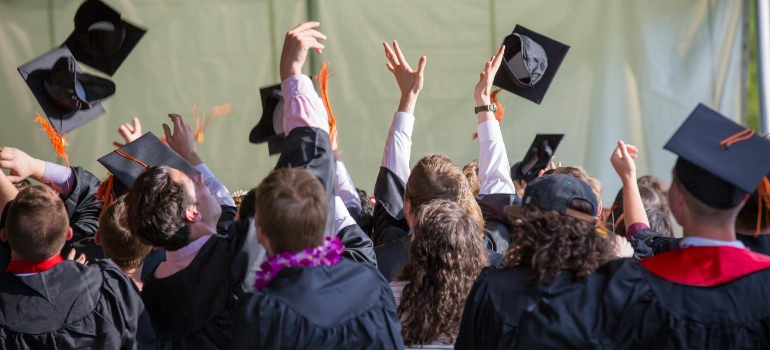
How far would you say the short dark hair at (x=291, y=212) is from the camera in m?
1.97

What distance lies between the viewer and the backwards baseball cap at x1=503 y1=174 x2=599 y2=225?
2.07 meters

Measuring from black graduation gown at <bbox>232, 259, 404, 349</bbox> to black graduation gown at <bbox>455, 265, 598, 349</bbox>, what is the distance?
0.25m

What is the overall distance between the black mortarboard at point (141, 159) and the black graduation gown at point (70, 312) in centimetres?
67

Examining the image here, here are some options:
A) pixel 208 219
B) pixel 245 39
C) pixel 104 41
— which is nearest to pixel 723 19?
pixel 245 39

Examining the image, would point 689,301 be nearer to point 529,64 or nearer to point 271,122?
point 529,64

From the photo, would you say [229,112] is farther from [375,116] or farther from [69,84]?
[69,84]

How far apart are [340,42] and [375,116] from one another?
82 centimetres

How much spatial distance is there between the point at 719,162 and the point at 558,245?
489 millimetres

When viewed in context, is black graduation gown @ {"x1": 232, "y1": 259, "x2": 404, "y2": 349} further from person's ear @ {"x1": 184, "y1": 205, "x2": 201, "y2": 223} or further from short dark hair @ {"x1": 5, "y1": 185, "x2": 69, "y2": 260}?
short dark hair @ {"x1": 5, "y1": 185, "x2": 69, "y2": 260}

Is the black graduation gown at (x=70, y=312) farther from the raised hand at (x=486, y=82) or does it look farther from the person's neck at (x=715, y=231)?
the raised hand at (x=486, y=82)

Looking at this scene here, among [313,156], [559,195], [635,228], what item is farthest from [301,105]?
[635,228]

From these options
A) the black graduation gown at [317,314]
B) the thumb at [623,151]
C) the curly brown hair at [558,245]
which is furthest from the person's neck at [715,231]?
the thumb at [623,151]

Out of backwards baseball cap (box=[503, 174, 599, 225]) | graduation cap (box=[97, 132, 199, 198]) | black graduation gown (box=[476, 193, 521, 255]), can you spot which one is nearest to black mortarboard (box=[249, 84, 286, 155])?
graduation cap (box=[97, 132, 199, 198])

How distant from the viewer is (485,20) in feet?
23.2
